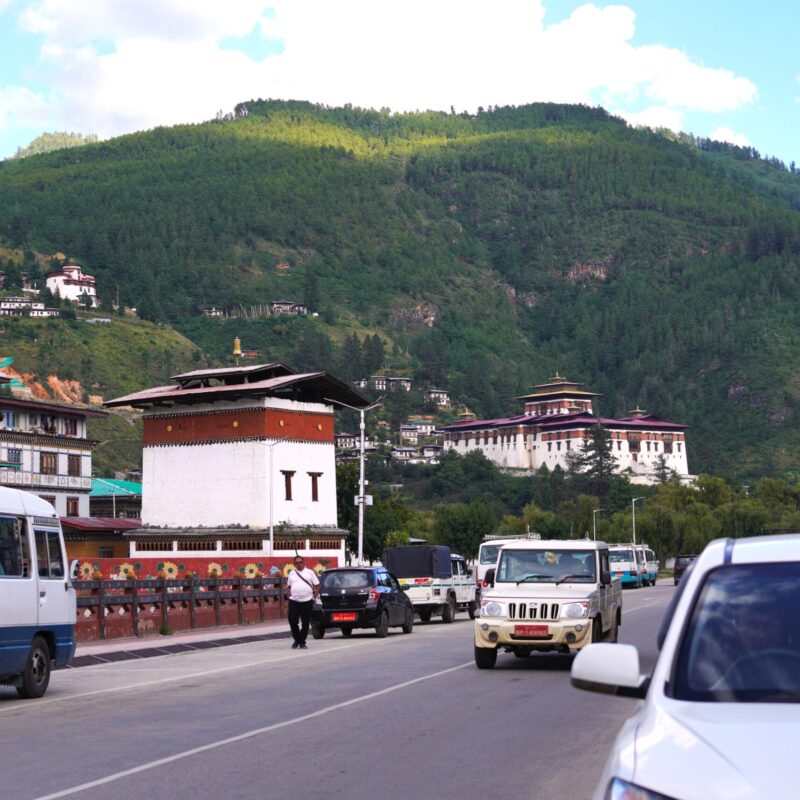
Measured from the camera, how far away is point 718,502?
530ft

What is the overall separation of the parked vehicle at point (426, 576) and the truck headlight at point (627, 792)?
3633 centimetres

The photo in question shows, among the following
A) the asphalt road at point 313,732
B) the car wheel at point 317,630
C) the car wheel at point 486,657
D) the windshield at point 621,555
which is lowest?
the asphalt road at point 313,732

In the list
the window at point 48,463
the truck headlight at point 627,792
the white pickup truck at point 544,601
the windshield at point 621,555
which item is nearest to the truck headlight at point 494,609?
the white pickup truck at point 544,601

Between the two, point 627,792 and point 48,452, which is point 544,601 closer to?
point 627,792

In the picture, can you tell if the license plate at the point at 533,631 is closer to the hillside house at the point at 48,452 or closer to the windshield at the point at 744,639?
the windshield at the point at 744,639

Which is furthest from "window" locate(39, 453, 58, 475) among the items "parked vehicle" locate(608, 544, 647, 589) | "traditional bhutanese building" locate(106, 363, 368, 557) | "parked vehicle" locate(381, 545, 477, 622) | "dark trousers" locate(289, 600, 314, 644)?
"dark trousers" locate(289, 600, 314, 644)

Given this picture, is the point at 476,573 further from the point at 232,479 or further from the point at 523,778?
the point at 523,778

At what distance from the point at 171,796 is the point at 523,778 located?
278 centimetres

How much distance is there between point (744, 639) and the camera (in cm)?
601

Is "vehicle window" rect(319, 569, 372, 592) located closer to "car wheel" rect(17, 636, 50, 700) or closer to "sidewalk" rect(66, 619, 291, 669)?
"sidewalk" rect(66, 619, 291, 669)

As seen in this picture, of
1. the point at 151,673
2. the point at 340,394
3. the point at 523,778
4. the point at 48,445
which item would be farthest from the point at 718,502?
the point at 523,778

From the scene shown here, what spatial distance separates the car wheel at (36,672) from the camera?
60.3 feet

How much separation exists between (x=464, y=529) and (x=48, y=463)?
49.1 meters

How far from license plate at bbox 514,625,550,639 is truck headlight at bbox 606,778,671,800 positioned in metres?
16.6
